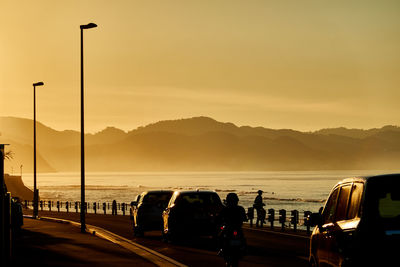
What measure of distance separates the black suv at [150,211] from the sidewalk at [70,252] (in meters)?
1.68

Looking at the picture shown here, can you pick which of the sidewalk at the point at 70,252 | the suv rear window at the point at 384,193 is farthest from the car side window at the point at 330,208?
the sidewalk at the point at 70,252

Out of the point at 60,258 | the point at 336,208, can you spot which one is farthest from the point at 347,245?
the point at 60,258

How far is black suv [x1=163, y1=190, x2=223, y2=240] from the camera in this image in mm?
25384

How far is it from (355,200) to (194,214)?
54.4 feet

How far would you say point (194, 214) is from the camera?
25.5 m

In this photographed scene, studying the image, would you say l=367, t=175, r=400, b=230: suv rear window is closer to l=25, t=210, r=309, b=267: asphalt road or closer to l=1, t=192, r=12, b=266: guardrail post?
l=1, t=192, r=12, b=266: guardrail post

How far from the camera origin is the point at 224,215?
1584 centimetres

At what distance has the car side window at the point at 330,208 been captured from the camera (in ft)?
35.1

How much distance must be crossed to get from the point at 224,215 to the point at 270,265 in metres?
3.73

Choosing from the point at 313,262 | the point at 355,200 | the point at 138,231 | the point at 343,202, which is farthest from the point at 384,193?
the point at 138,231

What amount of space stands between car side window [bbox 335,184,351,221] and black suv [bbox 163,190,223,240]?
15.0 m

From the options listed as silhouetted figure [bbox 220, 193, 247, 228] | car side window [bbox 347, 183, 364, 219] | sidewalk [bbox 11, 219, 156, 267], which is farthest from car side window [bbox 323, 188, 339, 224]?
sidewalk [bbox 11, 219, 156, 267]

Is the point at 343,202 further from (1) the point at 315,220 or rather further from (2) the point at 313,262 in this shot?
(2) the point at 313,262

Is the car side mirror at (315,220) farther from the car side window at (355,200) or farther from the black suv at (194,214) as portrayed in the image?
the black suv at (194,214)
